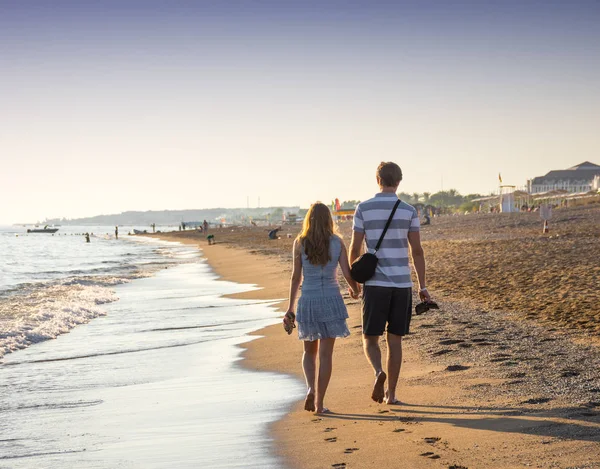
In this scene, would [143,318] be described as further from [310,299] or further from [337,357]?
[310,299]

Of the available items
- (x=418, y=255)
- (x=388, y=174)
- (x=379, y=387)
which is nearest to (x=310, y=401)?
(x=379, y=387)

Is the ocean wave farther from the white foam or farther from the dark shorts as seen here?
the dark shorts

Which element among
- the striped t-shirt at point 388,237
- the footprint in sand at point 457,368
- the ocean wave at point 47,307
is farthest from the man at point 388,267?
the ocean wave at point 47,307

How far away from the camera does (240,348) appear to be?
366 inches

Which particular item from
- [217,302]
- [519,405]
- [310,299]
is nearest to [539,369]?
[519,405]

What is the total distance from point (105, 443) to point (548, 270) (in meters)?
11.0

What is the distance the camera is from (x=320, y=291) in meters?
5.54

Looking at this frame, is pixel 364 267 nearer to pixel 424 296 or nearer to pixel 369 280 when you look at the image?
pixel 369 280

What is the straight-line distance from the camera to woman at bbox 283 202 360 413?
216 inches

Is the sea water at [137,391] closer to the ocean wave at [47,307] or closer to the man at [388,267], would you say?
the ocean wave at [47,307]

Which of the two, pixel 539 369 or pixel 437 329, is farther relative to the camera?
pixel 437 329

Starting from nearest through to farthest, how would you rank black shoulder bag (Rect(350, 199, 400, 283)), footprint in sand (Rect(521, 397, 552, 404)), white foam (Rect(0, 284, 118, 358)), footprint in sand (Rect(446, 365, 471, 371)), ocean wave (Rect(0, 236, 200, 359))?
footprint in sand (Rect(521, 397, 552, 404)) < black shoulder bag (Rect(350, 199, 400, 283)) < footprint in sand (Rect(446, 365, 471, 371)) < white foam (Rect(0, 284, 118, 358)) < ocean wave (Rect(0, 236, 200, 359))

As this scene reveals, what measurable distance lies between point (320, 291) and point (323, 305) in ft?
0.38

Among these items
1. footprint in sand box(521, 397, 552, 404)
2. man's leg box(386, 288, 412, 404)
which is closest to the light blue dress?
man's leg box(386, 288, 412, 404)
